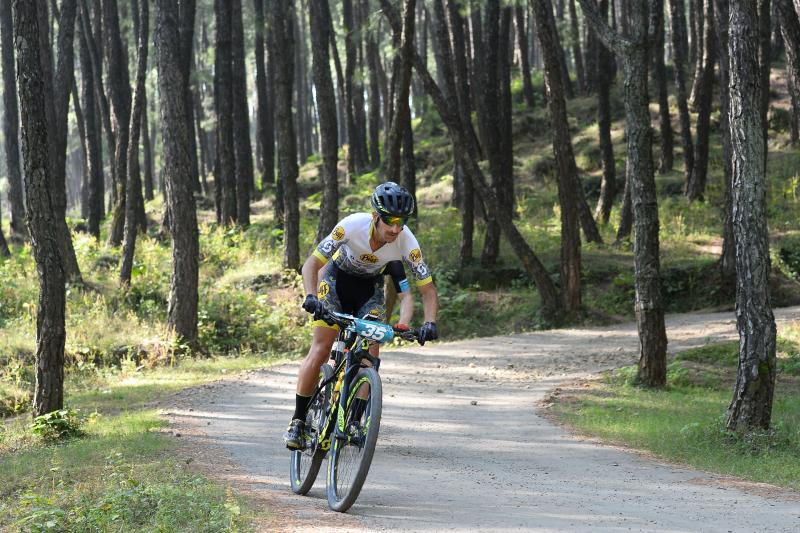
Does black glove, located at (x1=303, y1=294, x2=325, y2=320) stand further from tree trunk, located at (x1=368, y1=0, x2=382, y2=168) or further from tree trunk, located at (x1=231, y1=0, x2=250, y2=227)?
tree trunk, located at (x1=368, y1=0, x2=382, y2=168)

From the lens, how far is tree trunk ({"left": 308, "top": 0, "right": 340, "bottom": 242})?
22594 mm

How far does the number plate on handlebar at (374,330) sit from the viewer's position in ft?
21.6

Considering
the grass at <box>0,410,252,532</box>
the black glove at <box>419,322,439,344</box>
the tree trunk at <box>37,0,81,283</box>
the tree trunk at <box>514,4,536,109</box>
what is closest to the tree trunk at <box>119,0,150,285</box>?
the tree trunk at <box>37,0,81,283</box>

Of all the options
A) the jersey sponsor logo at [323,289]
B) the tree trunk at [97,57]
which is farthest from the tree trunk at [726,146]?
the tree trunk at [97,57]

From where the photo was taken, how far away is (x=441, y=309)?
21.9 m

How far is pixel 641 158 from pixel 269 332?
10.1 meters

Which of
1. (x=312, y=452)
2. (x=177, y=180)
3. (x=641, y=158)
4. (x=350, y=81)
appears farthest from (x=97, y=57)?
(x=312, y=452)

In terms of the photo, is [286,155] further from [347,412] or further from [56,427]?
[347,412]

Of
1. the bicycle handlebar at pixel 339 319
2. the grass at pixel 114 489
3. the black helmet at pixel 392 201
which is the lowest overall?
the grass at pixel 114 489

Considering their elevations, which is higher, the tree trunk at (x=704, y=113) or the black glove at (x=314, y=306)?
the tree trunk at (x=704, y=113)

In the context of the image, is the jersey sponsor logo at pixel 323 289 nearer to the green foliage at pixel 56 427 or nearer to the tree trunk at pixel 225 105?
the green foliage at pixel 56 427

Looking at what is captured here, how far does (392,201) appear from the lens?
23.0 ft

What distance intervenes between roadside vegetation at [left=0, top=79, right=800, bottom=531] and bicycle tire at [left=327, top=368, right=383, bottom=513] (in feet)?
2.22

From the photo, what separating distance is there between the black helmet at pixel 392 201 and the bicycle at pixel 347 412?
83 cm
